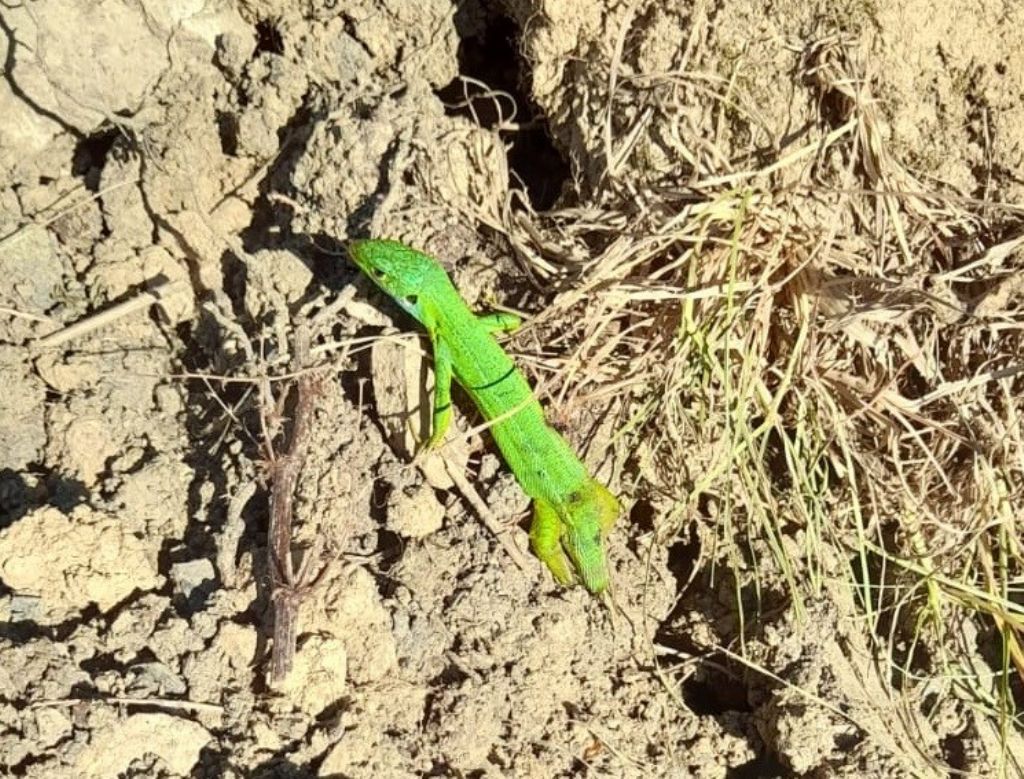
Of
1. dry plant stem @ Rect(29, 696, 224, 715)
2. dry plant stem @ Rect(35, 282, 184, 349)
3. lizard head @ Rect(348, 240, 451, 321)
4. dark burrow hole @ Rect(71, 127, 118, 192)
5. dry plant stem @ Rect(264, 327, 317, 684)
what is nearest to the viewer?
dry plant stem @ Rect(29, 696, 224, 715)

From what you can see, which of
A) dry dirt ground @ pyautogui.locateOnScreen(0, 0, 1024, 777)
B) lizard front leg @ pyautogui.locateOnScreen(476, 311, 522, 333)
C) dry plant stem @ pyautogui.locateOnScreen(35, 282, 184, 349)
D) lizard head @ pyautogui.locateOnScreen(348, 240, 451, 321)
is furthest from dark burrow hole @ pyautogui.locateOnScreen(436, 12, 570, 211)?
dry plant stem @ pyautogui.locateOnScreen(35, 282, 184, 349)

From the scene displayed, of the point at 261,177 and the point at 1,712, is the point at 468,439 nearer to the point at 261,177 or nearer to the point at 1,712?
the point at 261,177

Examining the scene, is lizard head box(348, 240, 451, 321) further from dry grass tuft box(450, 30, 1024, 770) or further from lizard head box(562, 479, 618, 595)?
lizard head box(562, 479, 618, 595)

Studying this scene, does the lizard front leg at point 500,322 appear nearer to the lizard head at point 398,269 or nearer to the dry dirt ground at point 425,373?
the dry dirt ground at point 425,373

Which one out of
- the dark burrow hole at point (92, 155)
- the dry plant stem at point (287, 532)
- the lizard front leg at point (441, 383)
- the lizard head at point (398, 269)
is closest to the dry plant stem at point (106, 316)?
the dark burrow hole at point (92, 155)

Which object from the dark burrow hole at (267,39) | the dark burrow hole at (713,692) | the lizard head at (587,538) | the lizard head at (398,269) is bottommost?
the dark burrow hole at (713,692)

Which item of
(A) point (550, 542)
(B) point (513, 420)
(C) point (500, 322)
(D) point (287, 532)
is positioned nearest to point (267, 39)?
(C) point (500, 322)

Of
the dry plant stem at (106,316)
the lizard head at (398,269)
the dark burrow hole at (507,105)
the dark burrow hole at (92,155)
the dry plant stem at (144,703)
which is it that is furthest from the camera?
the dark burrow hole at (507,105)
